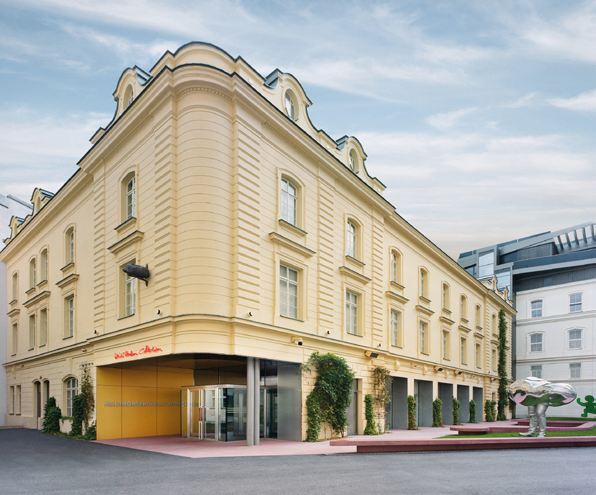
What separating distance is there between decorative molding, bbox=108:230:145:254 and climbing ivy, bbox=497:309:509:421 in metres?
34.1

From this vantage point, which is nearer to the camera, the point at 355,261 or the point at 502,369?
the point at 355,261

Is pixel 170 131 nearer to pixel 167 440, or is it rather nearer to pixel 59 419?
pixel 167 440

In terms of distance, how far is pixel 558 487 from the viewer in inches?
359

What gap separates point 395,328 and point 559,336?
28034 mm

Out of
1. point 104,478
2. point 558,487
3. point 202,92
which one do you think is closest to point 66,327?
point 202,92

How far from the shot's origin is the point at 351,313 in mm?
22438

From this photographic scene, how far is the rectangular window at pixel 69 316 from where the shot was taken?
23.8 metres

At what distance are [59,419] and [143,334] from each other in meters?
8.91

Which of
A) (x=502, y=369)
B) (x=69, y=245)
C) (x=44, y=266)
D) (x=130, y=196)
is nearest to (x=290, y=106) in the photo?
(x=130, y=196)

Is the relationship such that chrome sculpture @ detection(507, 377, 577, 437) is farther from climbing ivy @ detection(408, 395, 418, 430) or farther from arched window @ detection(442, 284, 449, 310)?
arched window @ detection(442, 284, 449, 310)

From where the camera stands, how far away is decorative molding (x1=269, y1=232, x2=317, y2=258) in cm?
1753

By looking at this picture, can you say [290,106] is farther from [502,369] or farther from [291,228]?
[502,369]

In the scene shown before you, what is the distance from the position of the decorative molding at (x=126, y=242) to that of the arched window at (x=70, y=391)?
6.70 meters

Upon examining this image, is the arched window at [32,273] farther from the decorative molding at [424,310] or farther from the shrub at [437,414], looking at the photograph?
the shrub at [437,414]
